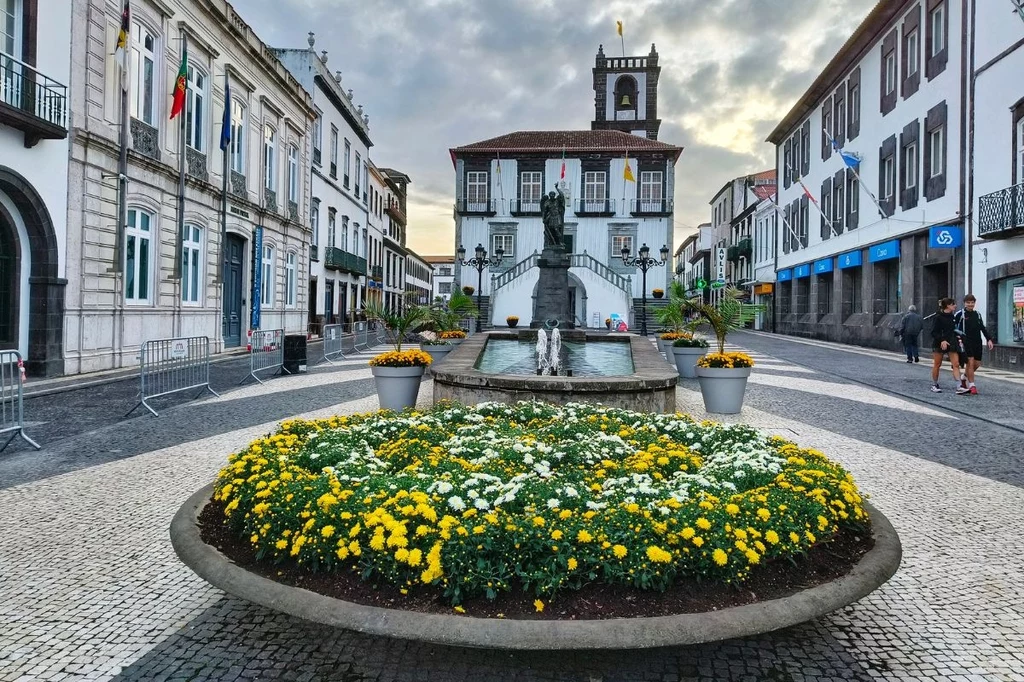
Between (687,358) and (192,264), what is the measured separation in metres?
13.5

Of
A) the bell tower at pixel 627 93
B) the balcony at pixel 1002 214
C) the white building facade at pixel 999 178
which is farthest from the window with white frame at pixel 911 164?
the bell tower at pixel 627 93

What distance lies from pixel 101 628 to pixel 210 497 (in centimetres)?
89

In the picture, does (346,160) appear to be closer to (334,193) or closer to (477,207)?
(334,193)

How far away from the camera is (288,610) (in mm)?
2611

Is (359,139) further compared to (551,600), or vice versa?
(359,139)

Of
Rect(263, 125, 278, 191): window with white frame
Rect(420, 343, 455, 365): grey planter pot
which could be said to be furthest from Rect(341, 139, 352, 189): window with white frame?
Rect(420, 343, 455, 365): grey planter pot

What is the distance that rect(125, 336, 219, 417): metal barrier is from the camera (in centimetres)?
970

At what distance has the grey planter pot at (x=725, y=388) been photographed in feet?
31.1

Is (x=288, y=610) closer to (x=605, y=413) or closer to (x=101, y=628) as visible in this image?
(x=101, y=628)

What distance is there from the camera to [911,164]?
2253 centimetres

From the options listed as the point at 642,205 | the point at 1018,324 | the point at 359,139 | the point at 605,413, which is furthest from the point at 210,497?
the point at 642,205

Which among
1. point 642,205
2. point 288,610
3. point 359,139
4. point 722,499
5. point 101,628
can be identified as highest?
point 359,139

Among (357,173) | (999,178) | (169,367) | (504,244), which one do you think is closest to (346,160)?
(357,173)

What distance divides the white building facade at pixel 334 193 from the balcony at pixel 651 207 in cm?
1694
